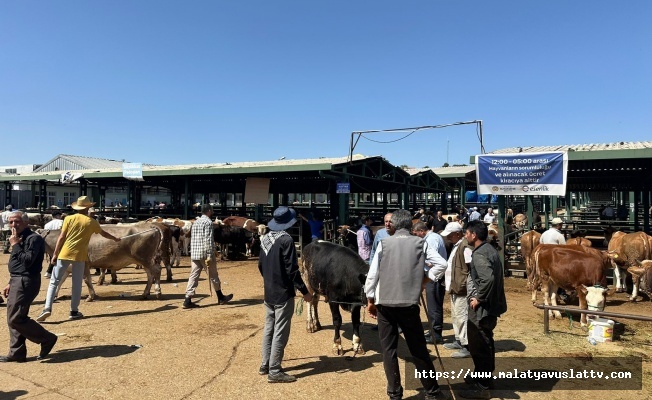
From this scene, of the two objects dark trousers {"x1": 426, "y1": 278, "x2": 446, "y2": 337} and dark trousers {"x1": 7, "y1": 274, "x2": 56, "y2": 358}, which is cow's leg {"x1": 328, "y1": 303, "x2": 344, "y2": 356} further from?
dark trousers {"x1": 7, "y1": 274, "x2": 56, "y2": 358}

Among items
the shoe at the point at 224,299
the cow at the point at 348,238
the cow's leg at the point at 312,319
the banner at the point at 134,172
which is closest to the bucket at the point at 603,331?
the cow's leg at the point at 312,319

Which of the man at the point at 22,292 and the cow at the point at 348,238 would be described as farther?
the cow at the point at 348,238

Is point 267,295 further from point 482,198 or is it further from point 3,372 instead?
point 482,198


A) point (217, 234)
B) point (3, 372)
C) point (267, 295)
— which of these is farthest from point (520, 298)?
point (217, 234)

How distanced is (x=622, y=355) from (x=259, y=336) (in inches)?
201

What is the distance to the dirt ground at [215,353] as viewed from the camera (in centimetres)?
439

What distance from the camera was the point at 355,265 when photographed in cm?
574

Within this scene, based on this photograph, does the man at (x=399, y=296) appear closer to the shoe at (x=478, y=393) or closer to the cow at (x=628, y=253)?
the shoe at (x=478, y=393)

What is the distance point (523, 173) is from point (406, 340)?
323 inches

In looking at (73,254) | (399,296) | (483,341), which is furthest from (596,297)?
(73,254)

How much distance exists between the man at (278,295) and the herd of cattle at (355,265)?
987 mm

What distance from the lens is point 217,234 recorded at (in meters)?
15.1

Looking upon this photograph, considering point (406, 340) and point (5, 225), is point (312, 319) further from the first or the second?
point (5, 225)

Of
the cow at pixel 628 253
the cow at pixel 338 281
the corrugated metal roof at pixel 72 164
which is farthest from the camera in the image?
the corrugated metal roof at pixel 72 164
